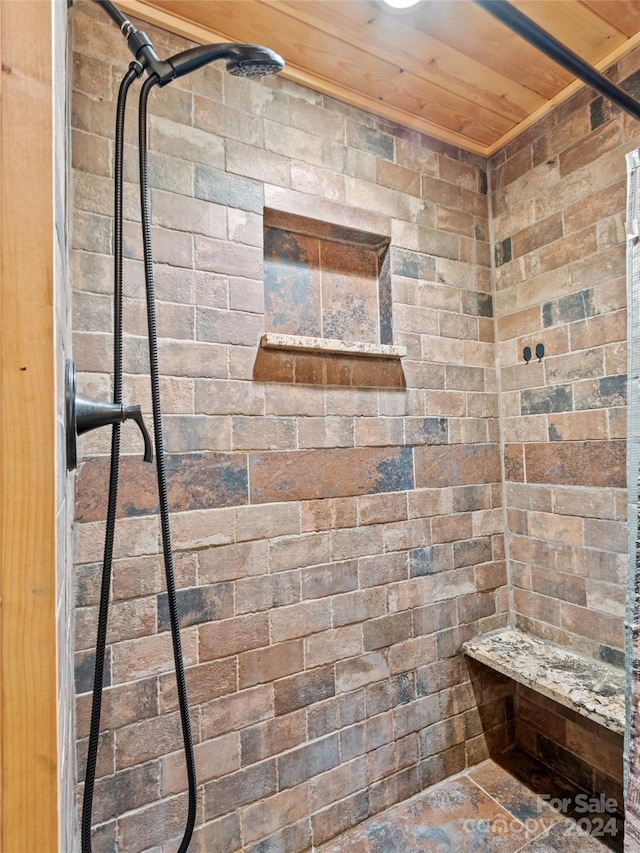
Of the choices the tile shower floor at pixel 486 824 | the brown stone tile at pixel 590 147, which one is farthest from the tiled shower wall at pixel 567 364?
the tile shower floor at pixel 486 824

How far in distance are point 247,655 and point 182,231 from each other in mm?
1404

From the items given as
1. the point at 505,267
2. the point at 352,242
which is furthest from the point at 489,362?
the point at 352,242

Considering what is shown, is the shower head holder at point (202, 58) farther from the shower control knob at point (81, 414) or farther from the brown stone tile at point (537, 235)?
the brown stone tile at point (537, 235)

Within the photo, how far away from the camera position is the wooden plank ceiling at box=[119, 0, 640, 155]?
4.54ft

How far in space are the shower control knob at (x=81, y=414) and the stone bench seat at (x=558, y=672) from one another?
5.27 ft

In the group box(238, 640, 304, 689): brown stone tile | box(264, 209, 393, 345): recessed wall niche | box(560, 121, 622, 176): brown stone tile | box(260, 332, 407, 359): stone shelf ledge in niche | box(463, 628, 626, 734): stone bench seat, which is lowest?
box(463, 628, 626, 734): stone bench seat

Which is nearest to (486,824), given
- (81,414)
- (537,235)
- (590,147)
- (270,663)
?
(270,663)

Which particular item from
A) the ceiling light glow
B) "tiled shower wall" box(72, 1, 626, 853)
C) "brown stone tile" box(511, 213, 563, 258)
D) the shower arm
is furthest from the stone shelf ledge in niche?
the ceiling light glow

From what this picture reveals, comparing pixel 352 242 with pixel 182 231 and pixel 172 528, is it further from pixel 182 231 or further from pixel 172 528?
pixel 172 528

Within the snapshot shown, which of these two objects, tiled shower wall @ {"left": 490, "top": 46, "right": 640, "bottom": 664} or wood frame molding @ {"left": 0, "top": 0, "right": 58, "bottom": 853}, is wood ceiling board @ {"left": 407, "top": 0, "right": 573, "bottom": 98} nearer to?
tiled shower wall @ {"left": 490, "top": 46, "right": 640, "bottom": 664}

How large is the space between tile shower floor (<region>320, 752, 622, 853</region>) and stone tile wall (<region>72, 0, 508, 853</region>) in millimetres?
81

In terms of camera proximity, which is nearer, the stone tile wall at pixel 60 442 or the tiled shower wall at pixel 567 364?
the stone tile wall at pixel 60 442

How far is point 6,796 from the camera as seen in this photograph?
1.22ft

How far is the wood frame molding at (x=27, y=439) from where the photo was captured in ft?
1.24
